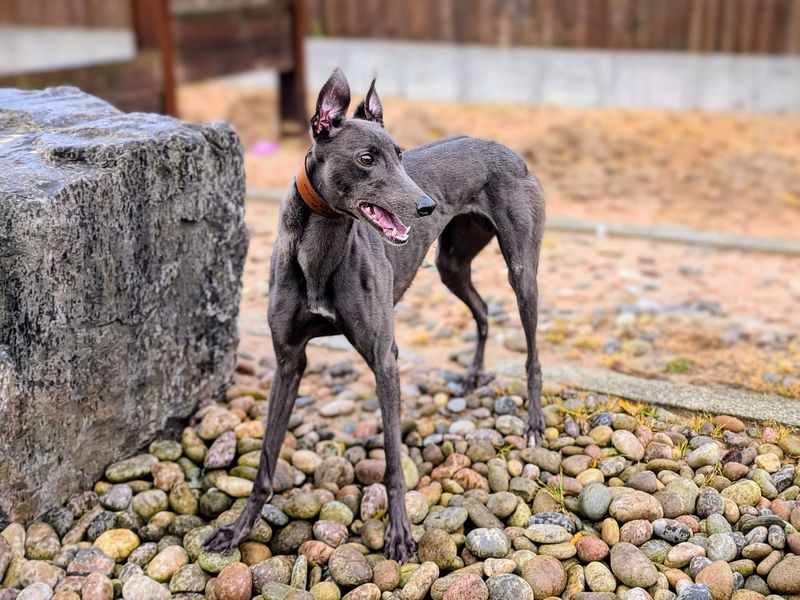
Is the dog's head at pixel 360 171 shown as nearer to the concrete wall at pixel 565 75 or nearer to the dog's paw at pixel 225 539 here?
the dog's paw at pixel 225 539

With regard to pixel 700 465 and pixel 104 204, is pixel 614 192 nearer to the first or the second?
pixel 700 465

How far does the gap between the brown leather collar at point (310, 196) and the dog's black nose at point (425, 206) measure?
0.35 metres

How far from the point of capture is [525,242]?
4316mm

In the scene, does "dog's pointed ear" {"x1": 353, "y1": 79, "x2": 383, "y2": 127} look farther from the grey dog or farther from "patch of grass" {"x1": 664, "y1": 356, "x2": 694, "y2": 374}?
"patch of grass" {"x1": 664, "y1": 356, "x2": 694, "y2": 374}

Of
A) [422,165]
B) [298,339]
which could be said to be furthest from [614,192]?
[298,339]

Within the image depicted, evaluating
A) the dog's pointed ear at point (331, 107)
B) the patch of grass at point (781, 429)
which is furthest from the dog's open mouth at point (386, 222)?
the patch of grass at point (781, 429)

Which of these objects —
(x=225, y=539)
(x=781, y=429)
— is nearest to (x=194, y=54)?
(x=225, y=539)

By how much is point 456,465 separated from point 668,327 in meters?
2.13

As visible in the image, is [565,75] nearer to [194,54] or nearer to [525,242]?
[194,54]

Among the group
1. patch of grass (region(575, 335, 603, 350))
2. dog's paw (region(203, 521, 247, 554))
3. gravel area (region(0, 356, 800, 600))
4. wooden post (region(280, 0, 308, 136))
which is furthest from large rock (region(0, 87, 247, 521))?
wooden post (region(280, 0, 308, 136))

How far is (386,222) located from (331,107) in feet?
1.46

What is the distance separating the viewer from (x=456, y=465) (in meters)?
4.23

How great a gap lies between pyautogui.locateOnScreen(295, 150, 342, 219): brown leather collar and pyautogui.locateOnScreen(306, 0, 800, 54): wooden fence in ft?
28.6

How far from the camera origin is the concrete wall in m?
11.0
